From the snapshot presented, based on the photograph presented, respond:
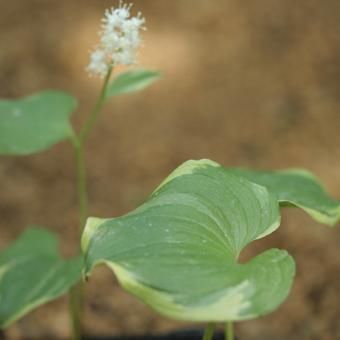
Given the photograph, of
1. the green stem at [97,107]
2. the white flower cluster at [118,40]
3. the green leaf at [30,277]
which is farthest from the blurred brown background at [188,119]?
the white flower cluster at [118,40]

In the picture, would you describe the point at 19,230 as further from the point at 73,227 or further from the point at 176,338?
the point at 176,338

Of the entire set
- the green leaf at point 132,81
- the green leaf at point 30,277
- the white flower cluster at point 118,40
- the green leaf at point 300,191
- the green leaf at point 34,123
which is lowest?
the green leaf at point 30,277

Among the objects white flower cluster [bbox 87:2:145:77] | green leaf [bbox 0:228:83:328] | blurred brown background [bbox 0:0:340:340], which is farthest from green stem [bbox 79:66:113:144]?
blurred brown background [bbox 0:0:340:340]

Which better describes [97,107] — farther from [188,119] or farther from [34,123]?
[188,119]

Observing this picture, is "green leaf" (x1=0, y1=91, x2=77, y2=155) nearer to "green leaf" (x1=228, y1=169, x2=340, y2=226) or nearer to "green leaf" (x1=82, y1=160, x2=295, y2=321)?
"green leaf" (x1=228, y1=169, x2=340, y2=226)

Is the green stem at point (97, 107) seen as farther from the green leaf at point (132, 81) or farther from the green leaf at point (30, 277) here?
the green leaf at point (30, 277)
